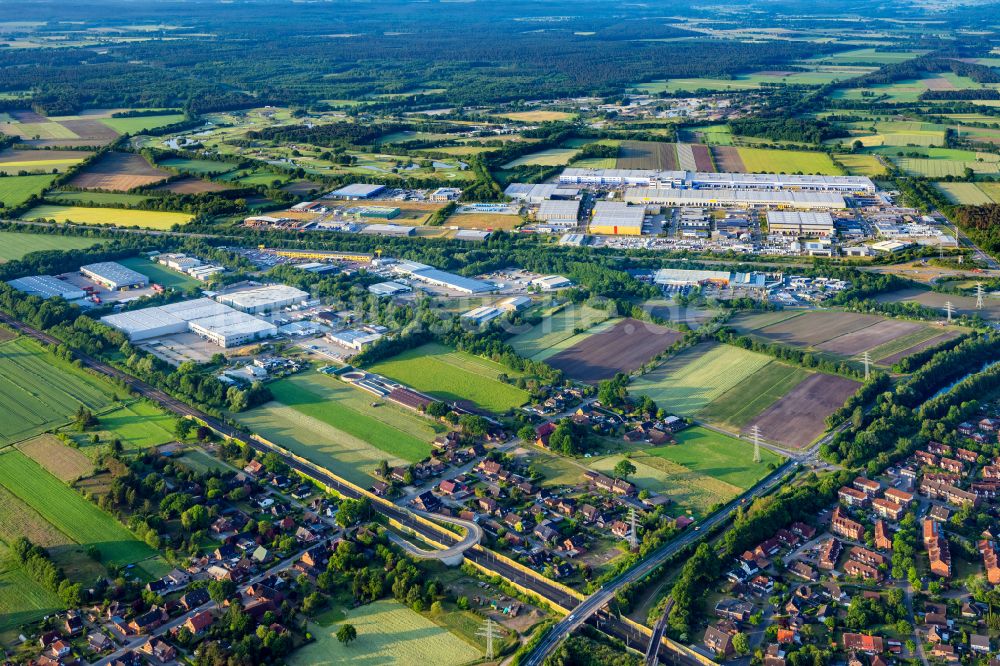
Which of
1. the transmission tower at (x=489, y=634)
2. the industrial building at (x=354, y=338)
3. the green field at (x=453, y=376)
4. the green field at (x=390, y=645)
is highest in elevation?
the industrial building at (x=354, y=338)

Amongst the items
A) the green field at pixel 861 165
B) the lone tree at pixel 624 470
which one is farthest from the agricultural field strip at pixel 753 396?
the green field at pixel 861 165

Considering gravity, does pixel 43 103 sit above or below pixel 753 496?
above

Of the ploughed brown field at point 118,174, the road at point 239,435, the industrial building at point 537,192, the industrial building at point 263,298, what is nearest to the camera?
the road at point 239,435

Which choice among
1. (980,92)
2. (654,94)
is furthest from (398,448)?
(980,92)

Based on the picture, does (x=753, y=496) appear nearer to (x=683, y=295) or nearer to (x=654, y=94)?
(x=683, y=295)

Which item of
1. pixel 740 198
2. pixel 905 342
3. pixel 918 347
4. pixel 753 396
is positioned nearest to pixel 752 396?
pixel 753 396

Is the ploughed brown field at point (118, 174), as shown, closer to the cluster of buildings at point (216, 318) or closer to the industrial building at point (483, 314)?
the cluster of buildings at point (216, 318)
